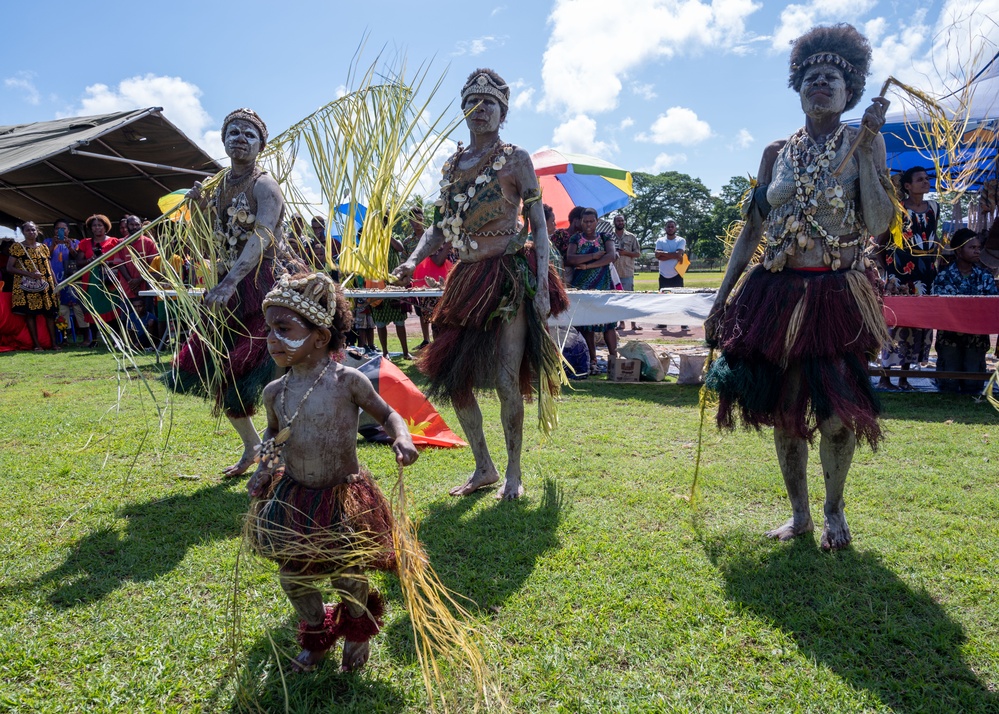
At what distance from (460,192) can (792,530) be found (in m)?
2.51

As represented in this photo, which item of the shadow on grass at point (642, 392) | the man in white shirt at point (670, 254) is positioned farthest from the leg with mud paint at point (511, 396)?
the man in white shirt at point (670, 254)

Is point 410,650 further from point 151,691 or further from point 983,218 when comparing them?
point 983,218

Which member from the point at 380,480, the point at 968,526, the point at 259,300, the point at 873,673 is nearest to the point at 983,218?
the point at 968,526

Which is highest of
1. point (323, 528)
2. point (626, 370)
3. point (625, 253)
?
point (625, 253)

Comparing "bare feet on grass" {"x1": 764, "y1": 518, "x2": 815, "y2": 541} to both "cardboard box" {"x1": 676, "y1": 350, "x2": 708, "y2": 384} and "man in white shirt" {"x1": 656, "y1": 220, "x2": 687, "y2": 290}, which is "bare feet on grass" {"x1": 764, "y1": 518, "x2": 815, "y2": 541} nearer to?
"cardboard box" {"x1": 676, "y1": 350, "x2": 708, "y2": 384}

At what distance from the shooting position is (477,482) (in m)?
3.94

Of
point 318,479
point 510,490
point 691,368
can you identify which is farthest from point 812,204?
point 691,368

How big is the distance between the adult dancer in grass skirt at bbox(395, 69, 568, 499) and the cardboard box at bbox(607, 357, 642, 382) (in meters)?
3.57

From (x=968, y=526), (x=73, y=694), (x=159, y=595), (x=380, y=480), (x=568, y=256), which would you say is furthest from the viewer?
(x=568, y=256)

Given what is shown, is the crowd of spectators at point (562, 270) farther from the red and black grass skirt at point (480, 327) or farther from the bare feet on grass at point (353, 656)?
the bare feet on grass at point (353, 656)

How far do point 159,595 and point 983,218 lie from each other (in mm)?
6637

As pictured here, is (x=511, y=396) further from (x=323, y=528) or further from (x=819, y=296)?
(x=323, y=528)

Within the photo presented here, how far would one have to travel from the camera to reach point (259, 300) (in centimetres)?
389

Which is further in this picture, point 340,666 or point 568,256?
point 568,256
